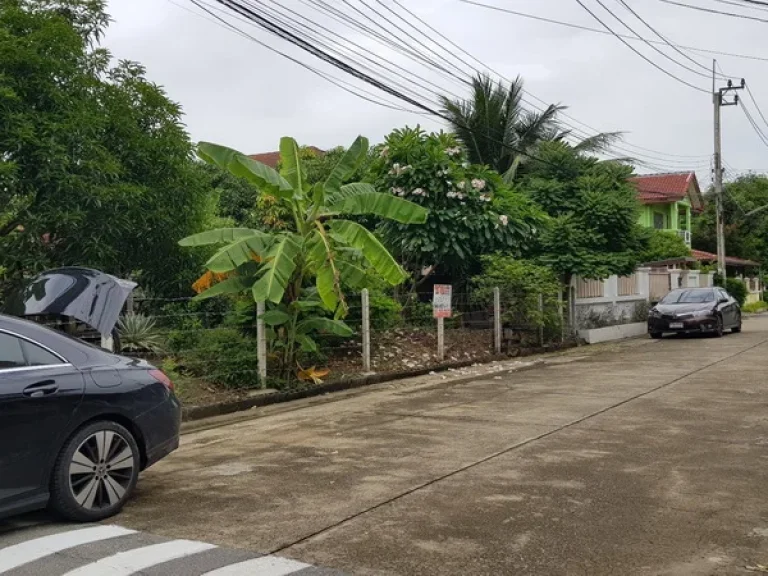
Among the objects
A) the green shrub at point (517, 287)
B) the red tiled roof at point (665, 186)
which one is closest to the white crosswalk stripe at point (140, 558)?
the green shrub at point (517, 287)

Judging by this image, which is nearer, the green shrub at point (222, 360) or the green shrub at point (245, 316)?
the green shrub at point (222, 360)

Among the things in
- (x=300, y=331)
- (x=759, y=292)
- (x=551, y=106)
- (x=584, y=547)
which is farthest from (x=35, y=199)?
(x=759, y=292)

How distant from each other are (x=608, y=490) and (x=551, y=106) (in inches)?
865

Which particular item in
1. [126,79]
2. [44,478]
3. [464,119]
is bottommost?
[44,478]

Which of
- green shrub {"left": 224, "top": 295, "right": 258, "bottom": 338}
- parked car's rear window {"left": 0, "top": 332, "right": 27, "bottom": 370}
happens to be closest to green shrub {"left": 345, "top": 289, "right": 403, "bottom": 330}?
green shrub {"left": 224, "top": 295, "right": 258, "bottom": 338}

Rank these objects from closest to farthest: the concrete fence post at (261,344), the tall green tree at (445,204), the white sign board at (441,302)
A: the concrete fence post at (261,344) < the white sign board at (441,302) < the tall green tree at (445,204)

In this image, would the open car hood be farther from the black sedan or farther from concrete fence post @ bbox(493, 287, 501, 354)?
concrete fence post @ bbox(493, 287, 501, 354)

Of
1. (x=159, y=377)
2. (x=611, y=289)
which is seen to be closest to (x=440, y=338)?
(x=611, y=289)

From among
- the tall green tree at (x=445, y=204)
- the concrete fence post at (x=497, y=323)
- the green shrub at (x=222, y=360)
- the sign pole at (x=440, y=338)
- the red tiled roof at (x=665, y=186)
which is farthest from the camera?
the red tiled roof at (x=665, y=186)

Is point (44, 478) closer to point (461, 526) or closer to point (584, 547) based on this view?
point (461, 526)

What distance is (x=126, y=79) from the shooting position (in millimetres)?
12438

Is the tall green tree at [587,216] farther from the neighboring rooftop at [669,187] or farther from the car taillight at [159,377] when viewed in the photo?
the neighboring rooftop at [669,187]

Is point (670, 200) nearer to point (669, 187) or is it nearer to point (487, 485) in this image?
point (669, 187)

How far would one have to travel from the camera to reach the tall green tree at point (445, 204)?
1659 centimetres
